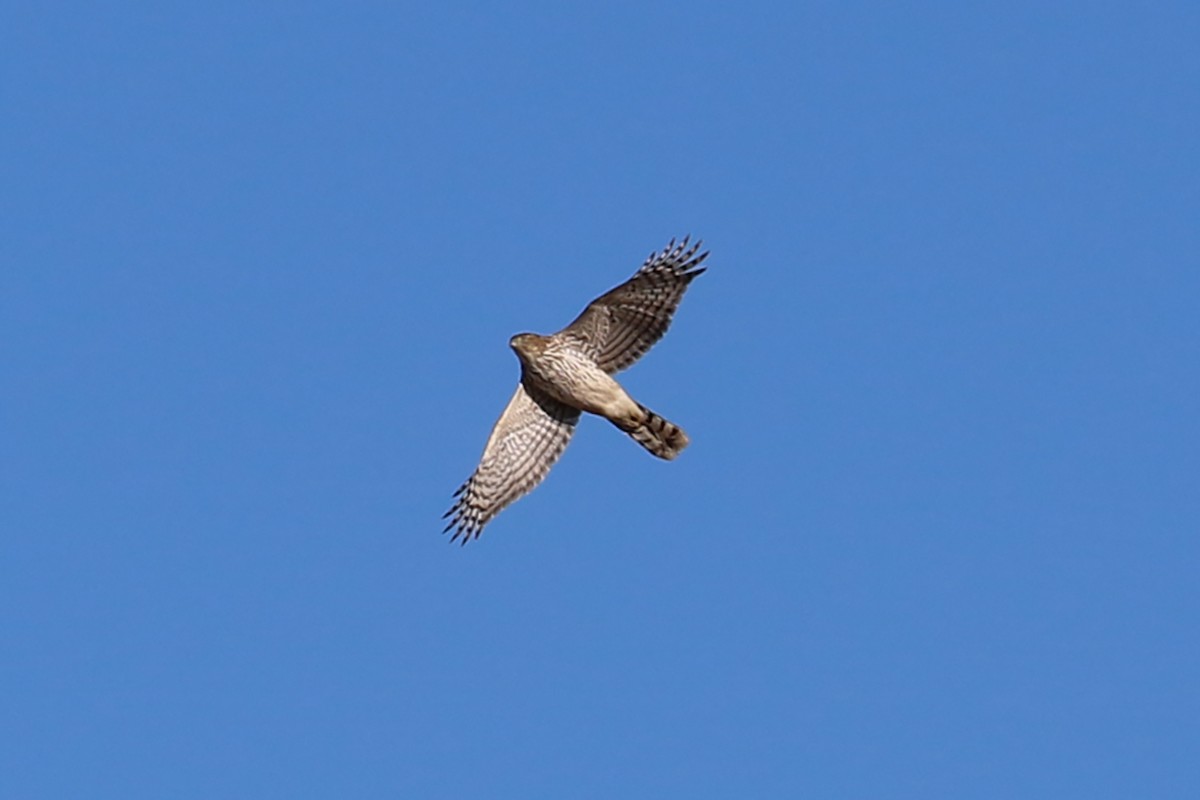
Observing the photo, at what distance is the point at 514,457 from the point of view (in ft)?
92.4

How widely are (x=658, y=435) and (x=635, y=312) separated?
1.34 meters

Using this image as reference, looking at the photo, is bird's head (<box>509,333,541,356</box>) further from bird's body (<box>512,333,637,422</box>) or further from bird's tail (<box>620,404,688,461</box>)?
bird's tail (<box>620,404,688,461</box>)

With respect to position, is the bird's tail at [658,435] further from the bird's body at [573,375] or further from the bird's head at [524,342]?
the bird's head at [524,342]

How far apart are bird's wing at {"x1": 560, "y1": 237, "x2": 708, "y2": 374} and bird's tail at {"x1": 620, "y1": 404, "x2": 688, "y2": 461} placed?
64 centimetres

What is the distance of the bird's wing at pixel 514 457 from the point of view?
28031 mm

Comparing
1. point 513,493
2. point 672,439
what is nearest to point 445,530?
point 513,493

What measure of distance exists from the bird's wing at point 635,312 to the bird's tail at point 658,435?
640mm

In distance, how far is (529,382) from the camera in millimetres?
27750

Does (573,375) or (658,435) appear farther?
(658,435)

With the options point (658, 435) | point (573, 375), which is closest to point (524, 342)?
point (573, 375)

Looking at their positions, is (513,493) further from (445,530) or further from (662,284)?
(662,284)

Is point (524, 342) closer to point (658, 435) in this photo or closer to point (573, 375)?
point (573, 375)

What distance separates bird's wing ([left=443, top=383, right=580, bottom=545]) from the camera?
28.0 metres

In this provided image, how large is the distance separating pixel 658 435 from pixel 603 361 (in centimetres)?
99
